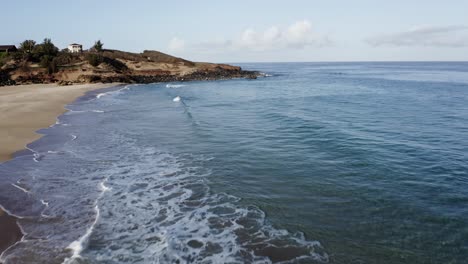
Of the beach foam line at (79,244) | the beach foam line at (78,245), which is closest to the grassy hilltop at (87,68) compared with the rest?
the beach foam line at (79,244)

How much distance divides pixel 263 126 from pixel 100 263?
17.6 metres

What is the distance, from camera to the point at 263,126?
24.8 metres

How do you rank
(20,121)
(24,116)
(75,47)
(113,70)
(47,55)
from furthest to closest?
(75,47)
(113,70)
(47,55)
(24,116)
(20,121)

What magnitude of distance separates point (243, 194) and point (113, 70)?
218 ft

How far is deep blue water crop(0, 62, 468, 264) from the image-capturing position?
873cm

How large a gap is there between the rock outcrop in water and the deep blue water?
1792 inches

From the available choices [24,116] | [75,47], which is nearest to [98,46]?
[75,47]

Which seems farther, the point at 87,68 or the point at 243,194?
the point at 87,68

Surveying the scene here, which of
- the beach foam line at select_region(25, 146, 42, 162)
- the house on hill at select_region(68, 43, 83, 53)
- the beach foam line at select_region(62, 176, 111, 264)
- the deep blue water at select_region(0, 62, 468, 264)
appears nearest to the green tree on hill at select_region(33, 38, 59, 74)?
the house on hill at select_region(68, 43, 83, 53)

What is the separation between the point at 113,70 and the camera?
7300 cm

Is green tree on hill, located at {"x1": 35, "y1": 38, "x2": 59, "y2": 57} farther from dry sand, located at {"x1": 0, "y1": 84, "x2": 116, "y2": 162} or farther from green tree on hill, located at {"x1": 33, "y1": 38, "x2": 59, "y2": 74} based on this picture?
dry sand, located at {"x1": 0, "y1": 84, "x2": 116, "y2": 162}

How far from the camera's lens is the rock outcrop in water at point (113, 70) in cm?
6303

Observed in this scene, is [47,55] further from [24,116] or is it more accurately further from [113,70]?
[24,116]

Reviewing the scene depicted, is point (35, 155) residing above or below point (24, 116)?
below
